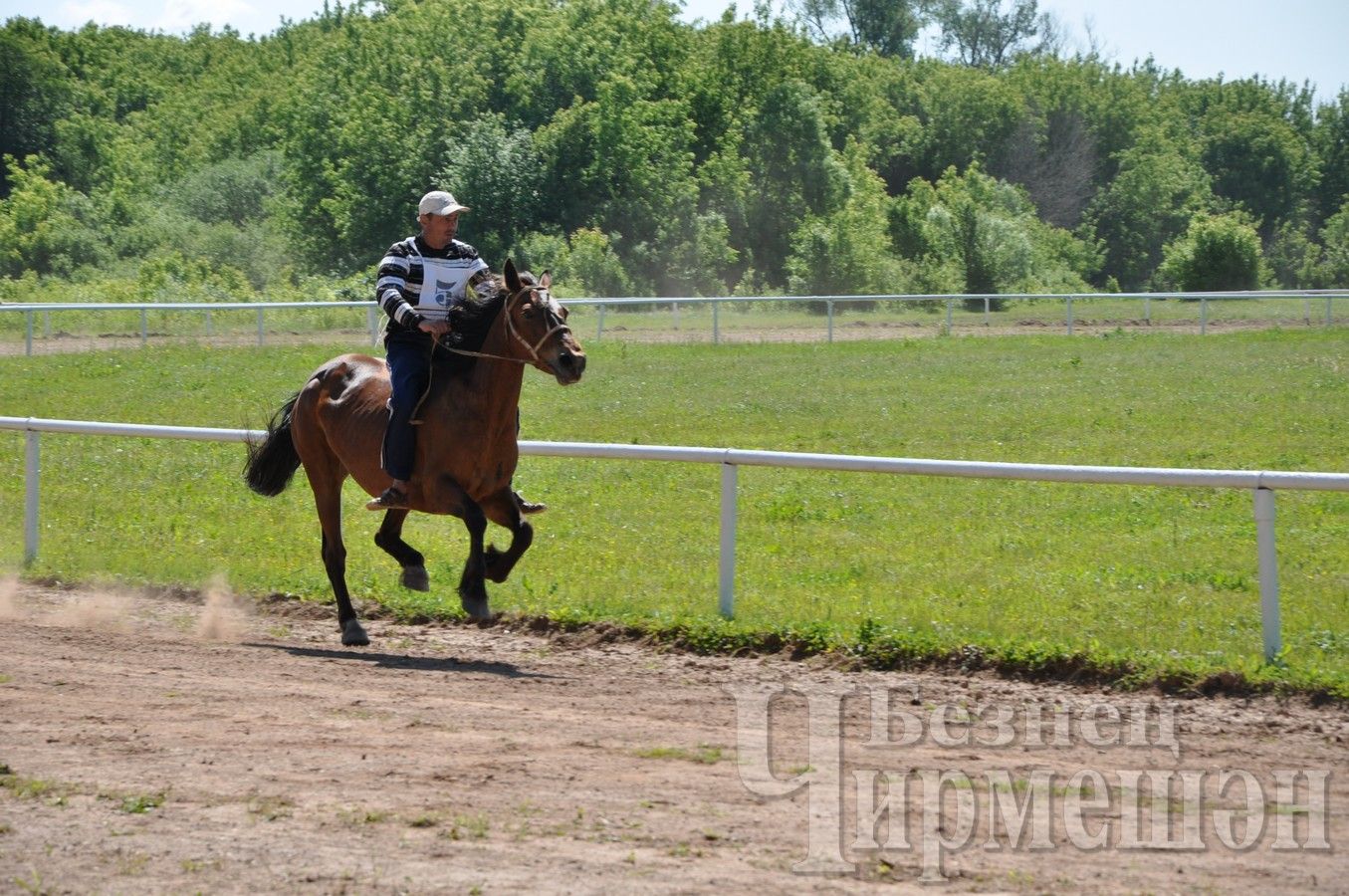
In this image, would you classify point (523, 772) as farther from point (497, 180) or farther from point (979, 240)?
point (979, 240)

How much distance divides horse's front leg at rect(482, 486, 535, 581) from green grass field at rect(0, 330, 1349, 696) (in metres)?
0.64

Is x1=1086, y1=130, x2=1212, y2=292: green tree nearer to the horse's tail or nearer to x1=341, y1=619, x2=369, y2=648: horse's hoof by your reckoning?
the horse's tail

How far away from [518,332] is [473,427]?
66 cm

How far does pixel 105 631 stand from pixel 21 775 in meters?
3.98

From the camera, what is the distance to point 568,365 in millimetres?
8461

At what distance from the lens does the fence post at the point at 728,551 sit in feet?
30.9

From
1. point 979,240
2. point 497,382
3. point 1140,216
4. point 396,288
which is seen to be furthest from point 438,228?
point 1140,216

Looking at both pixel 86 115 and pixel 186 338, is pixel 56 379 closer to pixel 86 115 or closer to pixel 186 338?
pixel 186 338

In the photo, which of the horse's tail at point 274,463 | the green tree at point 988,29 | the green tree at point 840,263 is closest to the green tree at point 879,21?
the green tree at point 988,29

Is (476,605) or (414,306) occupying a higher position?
(414,306)

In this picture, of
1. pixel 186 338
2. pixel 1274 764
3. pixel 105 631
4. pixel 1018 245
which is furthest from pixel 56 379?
pixel 1018 245

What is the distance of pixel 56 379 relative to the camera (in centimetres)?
2461

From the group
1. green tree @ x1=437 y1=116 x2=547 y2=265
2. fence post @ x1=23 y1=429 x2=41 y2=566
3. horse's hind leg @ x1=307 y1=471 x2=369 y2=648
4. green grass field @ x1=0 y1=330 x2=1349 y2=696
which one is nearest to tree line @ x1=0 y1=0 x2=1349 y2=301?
green tree @ x1=437 y1=116 x2=547 y2=265

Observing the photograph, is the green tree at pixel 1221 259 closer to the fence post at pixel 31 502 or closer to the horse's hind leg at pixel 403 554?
the fence post at pixel 31 502
